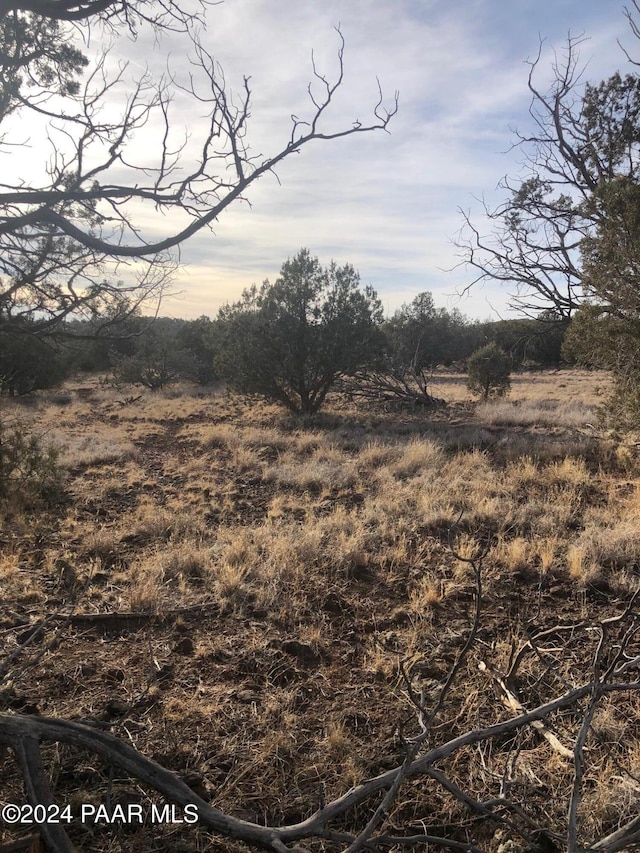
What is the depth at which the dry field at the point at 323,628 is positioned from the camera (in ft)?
7.59

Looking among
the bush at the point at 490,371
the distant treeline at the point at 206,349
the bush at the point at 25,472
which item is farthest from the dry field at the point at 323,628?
the bush at the point at 490,371

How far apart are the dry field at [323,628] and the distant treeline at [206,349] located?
2158 mm

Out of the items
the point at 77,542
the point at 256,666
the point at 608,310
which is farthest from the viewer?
the point at 608,310

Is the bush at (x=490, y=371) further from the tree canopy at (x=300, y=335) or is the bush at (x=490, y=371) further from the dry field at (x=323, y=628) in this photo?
the dry field at (x=323, y=628)

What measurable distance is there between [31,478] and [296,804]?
19.6 feet

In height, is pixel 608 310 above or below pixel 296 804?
above

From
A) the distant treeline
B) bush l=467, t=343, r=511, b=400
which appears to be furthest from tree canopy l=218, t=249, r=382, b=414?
bush l=467, t=343, r=511, b=400

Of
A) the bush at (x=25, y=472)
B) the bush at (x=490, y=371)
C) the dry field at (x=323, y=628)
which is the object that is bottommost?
the dry field at (x=323, y=628)

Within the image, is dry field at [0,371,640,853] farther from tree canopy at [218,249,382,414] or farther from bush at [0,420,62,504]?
tree canopy at [218,249,382,414]

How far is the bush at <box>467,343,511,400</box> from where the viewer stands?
18406 millimetres

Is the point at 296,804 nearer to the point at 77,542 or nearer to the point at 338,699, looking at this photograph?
the point at 338,699

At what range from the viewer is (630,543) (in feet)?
15.6

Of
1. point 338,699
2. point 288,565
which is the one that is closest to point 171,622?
point 288,565

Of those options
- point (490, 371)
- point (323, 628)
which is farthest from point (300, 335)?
point (323, 628)
